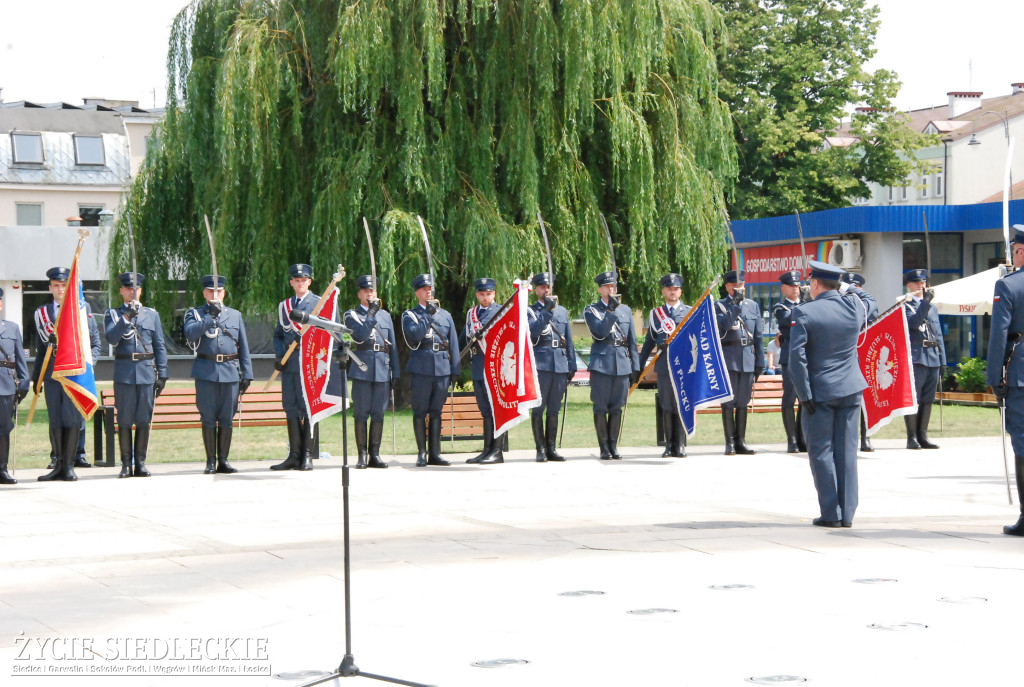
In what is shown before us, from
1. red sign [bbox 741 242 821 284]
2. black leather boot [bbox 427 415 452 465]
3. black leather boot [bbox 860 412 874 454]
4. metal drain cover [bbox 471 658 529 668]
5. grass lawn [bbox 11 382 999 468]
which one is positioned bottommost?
grass lawn [bbox 11 382 999 468]

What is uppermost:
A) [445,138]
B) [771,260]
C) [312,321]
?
[445,138]

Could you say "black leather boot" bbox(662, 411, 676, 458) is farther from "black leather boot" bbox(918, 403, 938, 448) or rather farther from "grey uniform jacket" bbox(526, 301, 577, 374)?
"black leather boot" bbox(918, 403, 938, 448)

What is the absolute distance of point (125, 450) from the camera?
13211 millimetres

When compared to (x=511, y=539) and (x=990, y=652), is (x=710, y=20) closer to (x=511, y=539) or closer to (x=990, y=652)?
(x=511, y=539)

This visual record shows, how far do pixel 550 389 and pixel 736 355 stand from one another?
2217 millimetres

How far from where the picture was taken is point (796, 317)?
941 cm

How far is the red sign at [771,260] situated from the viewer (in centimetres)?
3478

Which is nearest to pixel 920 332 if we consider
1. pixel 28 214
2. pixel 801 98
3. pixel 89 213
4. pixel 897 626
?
pixel 897 626

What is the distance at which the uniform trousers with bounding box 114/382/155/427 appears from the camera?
1325 cm

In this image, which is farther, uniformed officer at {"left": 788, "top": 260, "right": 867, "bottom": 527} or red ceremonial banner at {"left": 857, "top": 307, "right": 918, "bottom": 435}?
red ceremonial banner at {"left": 857, "top": 307, "right": 918, "bottom": 435}

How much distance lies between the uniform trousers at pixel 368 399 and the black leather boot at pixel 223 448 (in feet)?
4.22

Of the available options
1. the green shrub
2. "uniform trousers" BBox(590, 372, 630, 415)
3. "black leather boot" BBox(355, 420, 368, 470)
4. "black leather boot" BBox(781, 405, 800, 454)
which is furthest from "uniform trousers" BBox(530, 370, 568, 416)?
the green shrub

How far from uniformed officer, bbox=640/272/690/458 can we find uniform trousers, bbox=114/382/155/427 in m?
5.32

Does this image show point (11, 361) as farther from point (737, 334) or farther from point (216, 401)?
point (737, 334)
